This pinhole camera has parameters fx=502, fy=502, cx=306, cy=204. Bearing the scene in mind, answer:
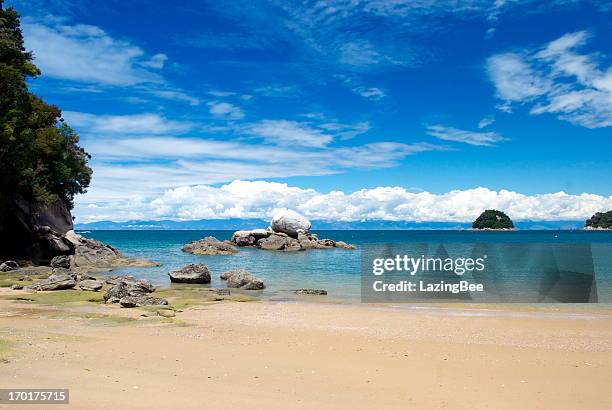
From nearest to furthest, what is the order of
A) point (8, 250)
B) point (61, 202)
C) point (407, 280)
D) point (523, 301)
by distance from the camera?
1. point (523, 301)
2. point (407, 280)
3. point (8, 250)
4. point (61, 202)

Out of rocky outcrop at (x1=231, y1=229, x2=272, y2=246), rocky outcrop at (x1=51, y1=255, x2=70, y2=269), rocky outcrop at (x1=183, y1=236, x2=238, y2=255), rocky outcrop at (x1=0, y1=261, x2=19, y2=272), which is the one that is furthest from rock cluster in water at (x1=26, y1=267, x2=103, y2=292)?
rocky outcrop at (x1=231, y1=229, x2=272, y2=246)

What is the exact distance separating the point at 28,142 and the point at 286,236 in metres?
53.0

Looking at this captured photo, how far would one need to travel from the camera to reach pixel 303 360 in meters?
11.1

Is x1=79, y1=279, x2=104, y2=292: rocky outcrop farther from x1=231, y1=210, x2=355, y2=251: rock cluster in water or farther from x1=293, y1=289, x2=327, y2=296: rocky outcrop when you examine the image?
x1=231, y1=210, x2=355, y2=251: rock cluster in water

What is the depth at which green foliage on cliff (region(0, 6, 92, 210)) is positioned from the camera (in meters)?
33.2

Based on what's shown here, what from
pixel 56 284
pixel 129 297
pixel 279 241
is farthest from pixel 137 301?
pixel 279 241

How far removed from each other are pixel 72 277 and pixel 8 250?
21.7m

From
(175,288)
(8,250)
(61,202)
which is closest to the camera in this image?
(175,288)

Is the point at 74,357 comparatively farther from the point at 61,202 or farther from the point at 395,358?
the point at 61,202

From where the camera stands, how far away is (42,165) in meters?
43.6

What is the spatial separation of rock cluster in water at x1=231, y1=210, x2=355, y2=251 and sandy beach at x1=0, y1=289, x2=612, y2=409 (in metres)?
65.1

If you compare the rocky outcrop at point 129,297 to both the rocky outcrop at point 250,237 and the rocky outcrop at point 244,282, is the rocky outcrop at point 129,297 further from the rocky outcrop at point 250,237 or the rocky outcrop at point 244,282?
the rocky outcrop at point 250,237

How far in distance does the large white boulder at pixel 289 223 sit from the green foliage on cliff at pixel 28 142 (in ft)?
135

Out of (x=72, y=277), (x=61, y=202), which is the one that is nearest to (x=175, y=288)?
→ (x=72, y=277)
